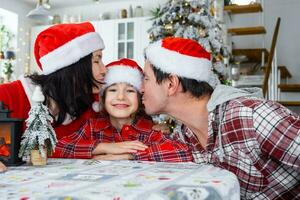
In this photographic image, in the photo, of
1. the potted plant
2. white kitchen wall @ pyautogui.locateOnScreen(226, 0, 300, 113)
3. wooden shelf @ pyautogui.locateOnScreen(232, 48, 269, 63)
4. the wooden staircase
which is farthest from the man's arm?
the potted plant

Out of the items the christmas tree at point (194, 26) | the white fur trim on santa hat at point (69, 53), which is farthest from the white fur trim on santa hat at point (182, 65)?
the christmas tree at point (194, 26)

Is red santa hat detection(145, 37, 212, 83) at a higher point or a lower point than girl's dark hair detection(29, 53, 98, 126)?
higher

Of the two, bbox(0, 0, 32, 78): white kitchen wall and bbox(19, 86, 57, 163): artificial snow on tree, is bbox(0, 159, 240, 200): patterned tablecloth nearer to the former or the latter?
bbox(19, 86, 57, 163): artificial snow on tree

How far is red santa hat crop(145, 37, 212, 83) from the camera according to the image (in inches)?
61.9

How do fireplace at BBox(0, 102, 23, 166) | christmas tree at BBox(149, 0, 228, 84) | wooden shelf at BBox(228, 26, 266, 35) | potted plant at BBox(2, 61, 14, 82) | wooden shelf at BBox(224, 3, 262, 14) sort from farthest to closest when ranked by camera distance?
potted plant at BBox(2, 61, 14, 82)
wooden shelf at BBox(228, 26, 266, 35)
wooden shelf at BBox(224, 3, 262, 14)
christmas tree at BBox(149, 0, 228, 84)
fireplace at BBox(0, 102, 23, 166)

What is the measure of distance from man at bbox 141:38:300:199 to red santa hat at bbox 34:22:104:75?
277 mm

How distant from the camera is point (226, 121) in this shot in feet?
4.47

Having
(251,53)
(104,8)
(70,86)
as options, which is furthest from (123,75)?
(104,8)

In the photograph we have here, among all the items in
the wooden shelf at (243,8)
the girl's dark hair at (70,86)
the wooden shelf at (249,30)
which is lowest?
the girl's dark hair at (70,86)

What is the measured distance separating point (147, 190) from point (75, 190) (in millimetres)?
138

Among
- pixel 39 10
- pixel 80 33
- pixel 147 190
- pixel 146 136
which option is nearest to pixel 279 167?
pixel 146 136

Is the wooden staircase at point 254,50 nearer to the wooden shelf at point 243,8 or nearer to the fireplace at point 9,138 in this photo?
the wooden shelf at point 243,8

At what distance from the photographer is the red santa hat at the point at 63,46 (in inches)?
65.0

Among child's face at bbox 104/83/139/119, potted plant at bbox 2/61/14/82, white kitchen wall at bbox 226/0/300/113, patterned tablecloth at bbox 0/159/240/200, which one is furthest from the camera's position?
white kitchen wall at bbox 226/0/300/113
